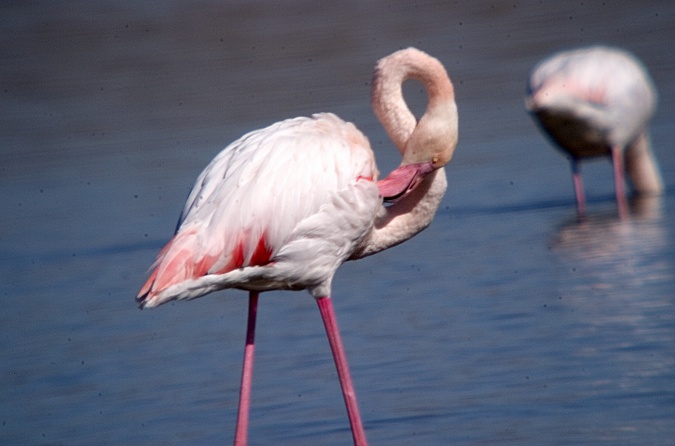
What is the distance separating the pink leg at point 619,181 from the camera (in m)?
7.70

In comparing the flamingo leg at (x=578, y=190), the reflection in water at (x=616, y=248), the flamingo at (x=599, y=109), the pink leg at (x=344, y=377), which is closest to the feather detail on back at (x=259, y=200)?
the pink leg at (x=344, y=377)

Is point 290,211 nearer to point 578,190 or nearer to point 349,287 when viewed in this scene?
point 349,287

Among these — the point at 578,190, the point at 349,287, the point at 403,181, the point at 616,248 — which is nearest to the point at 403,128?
the point at 403,181

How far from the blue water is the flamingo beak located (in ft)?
2.57

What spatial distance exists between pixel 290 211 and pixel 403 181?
443 millimetres

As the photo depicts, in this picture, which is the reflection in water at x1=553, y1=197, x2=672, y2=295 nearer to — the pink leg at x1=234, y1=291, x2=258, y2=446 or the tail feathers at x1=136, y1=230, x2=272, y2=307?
the pink leg at x1=234, y1=291, x2=258, y2=446

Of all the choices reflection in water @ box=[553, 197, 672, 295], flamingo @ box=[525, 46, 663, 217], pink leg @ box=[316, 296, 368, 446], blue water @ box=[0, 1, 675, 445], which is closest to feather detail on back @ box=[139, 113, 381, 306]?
pink leg @ box=[316, 296, 368, 446]

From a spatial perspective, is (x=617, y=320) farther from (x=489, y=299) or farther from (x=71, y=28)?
(x=71, y=28)

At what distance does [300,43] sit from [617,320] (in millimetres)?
8719

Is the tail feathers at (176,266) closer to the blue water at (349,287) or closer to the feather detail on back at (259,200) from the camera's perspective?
the feather detail on back at (259,200)

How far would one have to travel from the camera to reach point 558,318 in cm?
560

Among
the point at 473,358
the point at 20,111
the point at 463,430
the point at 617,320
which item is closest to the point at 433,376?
the point at 473,358

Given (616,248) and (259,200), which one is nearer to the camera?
(259,200)

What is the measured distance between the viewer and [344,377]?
4.45m
